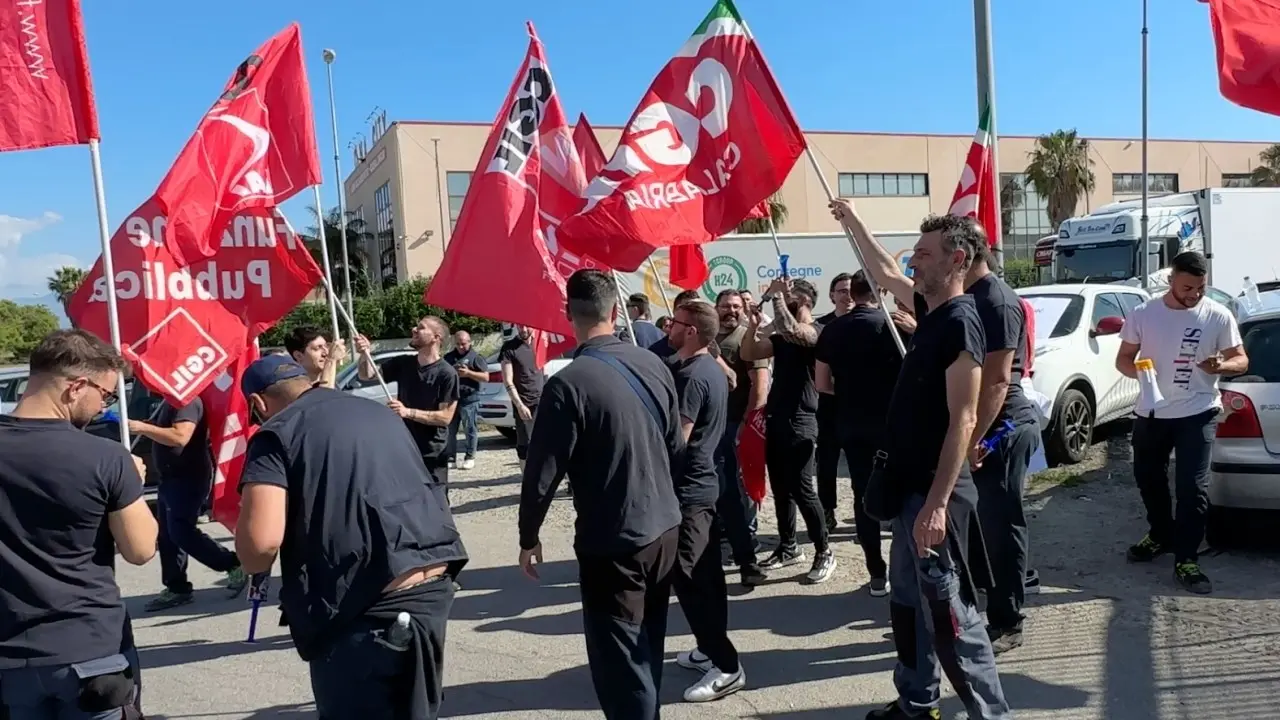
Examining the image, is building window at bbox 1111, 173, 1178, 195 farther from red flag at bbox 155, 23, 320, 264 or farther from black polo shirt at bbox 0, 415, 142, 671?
black polo shirt at bbox 0, 415, 142, 671

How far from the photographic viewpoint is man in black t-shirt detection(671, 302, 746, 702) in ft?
13.8

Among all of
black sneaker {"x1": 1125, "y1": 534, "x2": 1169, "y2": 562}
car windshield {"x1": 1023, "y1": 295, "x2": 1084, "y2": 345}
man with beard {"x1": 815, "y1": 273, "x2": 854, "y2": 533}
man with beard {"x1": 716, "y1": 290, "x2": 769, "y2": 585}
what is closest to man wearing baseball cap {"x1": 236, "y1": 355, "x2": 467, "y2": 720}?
man with beard {"x1": 716, "y1": 290, "x2": 769, "y2": 585}

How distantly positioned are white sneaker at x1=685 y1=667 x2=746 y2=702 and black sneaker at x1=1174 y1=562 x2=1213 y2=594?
2719 millimetres

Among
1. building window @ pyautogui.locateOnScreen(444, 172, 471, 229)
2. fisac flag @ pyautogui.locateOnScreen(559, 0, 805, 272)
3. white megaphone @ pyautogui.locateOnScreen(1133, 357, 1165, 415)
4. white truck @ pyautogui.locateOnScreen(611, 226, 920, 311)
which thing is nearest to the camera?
fisac flag @ pyautogui.locateOnScreen(559, 0, 805, 272)

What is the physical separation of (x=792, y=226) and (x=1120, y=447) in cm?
3561

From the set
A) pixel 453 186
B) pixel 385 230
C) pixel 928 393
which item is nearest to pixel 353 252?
pixel 385 230

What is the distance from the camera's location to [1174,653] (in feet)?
14.3

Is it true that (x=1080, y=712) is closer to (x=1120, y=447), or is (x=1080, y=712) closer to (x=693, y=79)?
(x=693, y=79)

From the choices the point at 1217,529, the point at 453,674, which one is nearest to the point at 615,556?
A: the point at 453,674

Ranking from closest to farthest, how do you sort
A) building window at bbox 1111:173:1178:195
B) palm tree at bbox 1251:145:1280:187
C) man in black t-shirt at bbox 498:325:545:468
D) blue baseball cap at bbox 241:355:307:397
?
1. blue baseball cap at bbox 241:355:307:397
2. man in black t-shirt at bbox 498:325:545:468
3. palm tree at bbox 1251:145:1280:187
4. building window at bbox 1111:173:1178:195

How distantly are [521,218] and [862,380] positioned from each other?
2.21 metres

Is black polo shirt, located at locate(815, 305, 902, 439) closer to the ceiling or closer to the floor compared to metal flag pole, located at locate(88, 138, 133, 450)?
closer to the floor

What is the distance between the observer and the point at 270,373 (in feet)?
9.93

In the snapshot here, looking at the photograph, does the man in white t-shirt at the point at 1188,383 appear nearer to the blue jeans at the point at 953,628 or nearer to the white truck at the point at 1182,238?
the blue jeans at the point at 953,628
